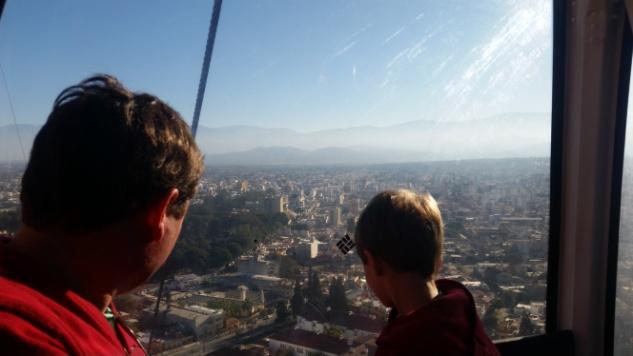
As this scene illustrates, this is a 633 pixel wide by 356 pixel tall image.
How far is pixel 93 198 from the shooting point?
80cm

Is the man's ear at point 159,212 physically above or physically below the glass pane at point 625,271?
above

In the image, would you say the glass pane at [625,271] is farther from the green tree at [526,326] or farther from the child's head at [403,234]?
the child's head at [403,234]

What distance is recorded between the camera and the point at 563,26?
2602mm

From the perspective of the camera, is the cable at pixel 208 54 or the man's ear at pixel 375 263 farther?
the cable at pixel 208 54

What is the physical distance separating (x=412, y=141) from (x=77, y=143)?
76.2 inches

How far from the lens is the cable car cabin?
5.92 ft

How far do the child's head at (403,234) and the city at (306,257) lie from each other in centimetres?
68

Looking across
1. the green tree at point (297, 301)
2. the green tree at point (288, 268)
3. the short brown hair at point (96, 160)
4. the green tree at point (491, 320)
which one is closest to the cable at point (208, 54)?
the green tree at point (288, 268)

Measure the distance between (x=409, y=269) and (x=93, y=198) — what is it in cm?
98

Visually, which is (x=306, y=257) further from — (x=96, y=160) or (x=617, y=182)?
(x=617, y=182)

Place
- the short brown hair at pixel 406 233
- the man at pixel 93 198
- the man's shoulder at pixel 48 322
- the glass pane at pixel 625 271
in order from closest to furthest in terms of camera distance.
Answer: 1. the man's shoulder at pixel 48 322
2. the man at pixel 93 198
3. the short brown hair at pixel 406 233
4. the glass pane at pixel 625 271

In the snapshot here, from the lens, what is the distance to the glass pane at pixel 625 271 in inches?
104

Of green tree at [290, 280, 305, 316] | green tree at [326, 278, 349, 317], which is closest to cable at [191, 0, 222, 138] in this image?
green tree at [290, 280, 305, 316]

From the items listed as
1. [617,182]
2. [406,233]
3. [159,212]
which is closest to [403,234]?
[406,233]
